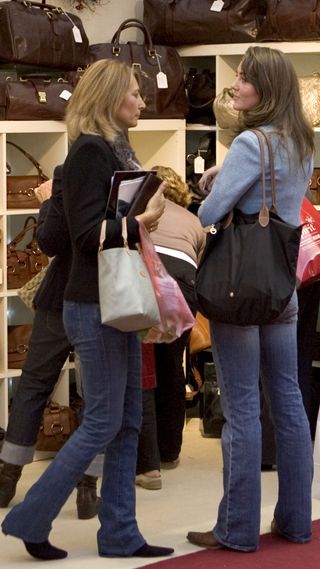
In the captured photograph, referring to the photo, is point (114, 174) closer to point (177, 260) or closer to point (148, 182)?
point (148, 182)

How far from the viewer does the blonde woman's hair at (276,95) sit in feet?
12.5

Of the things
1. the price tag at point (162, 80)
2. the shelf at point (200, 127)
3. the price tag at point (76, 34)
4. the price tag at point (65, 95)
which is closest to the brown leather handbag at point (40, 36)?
the price tag at point (76, 34)

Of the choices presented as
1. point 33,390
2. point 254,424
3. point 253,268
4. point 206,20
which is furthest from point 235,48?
point 254,424

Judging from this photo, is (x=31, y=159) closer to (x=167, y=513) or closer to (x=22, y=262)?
(x=22, y=262)

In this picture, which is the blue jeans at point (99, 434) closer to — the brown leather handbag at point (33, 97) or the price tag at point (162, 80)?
the brown leather handbag at point (33, 97)

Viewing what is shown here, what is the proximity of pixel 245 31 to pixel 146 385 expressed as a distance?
1.89 m

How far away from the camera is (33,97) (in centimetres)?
543

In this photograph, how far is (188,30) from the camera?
19.7 ft

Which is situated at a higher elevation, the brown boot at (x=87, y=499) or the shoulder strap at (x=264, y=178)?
the shoulder strap at (x=264, y=178)

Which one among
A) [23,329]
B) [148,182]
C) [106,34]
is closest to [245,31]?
[106,34]

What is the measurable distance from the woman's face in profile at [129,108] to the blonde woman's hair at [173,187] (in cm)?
144

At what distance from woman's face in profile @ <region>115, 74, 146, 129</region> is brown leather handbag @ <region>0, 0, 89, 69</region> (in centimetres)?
162

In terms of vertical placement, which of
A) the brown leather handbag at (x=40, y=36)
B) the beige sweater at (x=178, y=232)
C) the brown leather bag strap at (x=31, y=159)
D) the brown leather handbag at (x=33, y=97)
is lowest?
the beige sweater at (x=178, y=232)

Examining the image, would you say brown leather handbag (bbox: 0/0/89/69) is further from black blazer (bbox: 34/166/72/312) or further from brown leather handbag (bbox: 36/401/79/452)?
brown leather handbag (bbox: 36/401/79/452)
